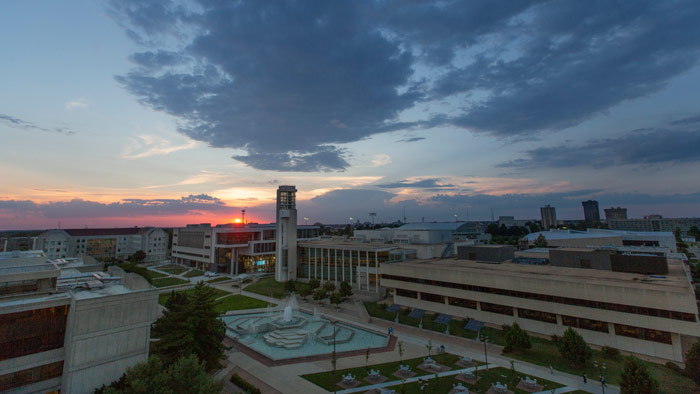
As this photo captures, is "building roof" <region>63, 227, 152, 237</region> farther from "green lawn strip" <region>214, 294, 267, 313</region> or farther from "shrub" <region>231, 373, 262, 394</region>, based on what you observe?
"shrub" <region>231, 373, 262, 394</region>

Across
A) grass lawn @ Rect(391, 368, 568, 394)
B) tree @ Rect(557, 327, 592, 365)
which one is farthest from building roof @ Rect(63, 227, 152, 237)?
tree @ Rect(557, 327, 592, 365)

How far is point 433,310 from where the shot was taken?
51844 mm

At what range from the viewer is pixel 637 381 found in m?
24.1

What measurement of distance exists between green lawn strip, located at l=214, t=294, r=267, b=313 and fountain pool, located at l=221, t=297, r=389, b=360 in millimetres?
5794

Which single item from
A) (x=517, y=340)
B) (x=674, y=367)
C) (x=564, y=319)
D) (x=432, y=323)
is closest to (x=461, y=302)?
(x=432, y=323)

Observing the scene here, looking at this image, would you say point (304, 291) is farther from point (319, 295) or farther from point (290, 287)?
point (290, 287)

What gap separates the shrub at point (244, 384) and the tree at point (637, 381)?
30952 millimetres

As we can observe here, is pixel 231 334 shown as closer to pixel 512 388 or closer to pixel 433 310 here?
pixel 433 310

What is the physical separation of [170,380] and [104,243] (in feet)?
472

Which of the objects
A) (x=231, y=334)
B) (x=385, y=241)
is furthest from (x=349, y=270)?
(x=231, y=334)

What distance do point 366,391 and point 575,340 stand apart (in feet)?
75.8

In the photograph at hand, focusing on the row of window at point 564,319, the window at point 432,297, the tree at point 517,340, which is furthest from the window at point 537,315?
the window at point 432,297

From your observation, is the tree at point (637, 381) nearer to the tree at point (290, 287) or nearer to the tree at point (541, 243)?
the tree at point (290, 287)

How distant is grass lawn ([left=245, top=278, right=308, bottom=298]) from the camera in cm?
6738
